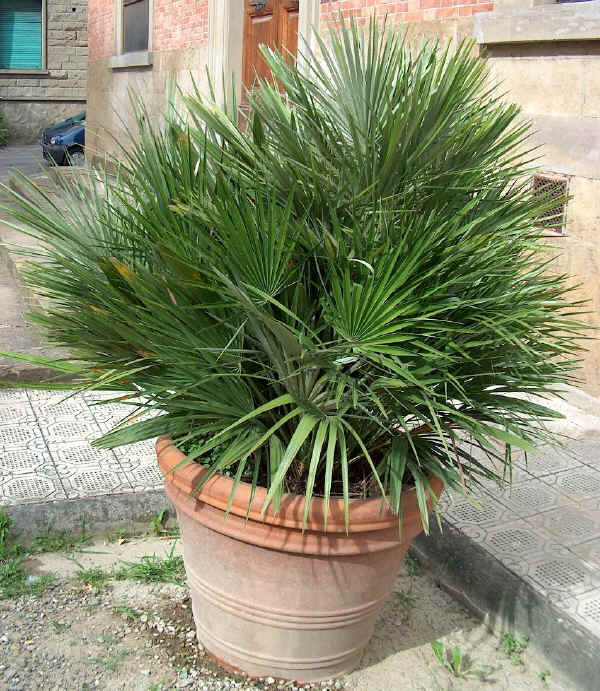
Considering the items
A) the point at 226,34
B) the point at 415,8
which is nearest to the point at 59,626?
the point at 415,8

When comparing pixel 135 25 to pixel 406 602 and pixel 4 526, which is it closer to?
pixel 4 526

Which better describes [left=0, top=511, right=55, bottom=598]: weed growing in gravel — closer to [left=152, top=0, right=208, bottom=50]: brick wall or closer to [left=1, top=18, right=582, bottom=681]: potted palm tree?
[left=1, top=18, right=582, bottom=681]: potted palm tree

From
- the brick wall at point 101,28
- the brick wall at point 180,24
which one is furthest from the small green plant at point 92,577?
the brick wall at point 101,28

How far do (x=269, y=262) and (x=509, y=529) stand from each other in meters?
1.71

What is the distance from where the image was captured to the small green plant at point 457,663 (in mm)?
2666

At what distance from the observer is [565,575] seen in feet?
9.55

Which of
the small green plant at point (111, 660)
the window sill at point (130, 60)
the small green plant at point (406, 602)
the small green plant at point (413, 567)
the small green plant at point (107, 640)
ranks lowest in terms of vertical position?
the small green plant at point (406, 602)

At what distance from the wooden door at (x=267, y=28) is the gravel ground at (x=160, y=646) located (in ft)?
17.3

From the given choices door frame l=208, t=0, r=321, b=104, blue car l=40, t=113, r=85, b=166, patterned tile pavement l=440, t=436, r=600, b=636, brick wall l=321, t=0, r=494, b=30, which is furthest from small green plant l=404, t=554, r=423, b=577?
blue car l=40, t=113, r=85, b=166

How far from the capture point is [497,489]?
3.55 metres

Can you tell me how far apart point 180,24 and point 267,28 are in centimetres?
192

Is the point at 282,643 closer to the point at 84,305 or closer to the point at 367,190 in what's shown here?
the point at 84,305

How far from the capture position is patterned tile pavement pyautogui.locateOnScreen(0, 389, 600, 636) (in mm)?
2930

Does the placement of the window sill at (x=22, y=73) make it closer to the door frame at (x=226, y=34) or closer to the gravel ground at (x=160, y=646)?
the door frame at (x=226, y=34)
